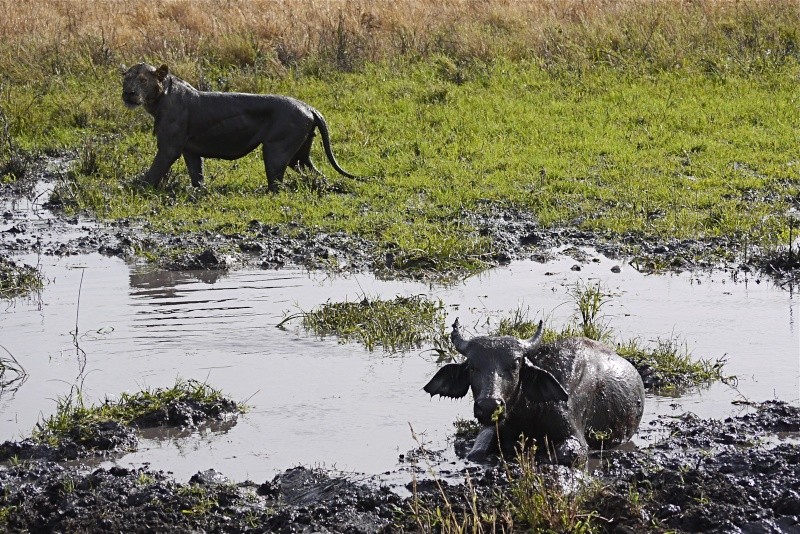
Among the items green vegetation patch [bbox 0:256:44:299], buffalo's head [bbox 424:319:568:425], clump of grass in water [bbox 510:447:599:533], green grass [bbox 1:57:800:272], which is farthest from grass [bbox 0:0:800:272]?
clump of grass in water [bbox 510:447:599:533]

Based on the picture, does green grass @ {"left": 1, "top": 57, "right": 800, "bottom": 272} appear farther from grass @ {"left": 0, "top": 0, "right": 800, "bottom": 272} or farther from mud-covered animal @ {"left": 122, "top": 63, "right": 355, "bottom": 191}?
mud-covered animal @ {"left": 122, "top": 63, "right": 355, "bottom": 191}

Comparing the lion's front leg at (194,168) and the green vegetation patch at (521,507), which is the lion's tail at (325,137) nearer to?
the lion's front leg at (194,168)

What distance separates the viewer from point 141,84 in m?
13.3

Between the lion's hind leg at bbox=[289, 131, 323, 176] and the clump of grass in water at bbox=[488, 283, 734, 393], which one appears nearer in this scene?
the clump of grass in water at bbox=[488, 283, 734, 393]

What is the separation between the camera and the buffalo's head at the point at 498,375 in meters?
6.11

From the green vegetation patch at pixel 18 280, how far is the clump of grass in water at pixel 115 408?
281cm

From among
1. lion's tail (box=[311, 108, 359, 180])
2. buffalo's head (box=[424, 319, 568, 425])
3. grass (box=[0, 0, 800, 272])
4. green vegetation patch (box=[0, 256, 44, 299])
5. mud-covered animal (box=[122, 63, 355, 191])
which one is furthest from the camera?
lion's tail (box=[311, 108, 359, 180])

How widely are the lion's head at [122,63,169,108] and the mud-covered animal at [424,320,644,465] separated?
296 inches

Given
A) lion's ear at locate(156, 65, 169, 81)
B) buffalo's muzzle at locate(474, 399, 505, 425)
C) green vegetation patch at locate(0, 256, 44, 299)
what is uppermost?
buffalo's muzzle at locate(474, 399, 505, 425)

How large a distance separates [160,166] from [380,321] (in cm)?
539

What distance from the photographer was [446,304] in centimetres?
953

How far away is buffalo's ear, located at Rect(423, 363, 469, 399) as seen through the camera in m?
6.30

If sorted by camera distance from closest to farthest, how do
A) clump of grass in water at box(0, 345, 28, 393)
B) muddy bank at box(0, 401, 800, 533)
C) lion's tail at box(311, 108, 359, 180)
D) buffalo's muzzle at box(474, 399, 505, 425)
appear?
muddy bank at box(0, 401, 800, 533)
buffalo's muzzle at box(474, 399, 505, 425)
clump of grass in water at box(0, 345, 28, 393)
lion's tail at box(311, 108, 359, 180)

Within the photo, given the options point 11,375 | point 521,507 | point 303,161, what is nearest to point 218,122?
point 303,161
